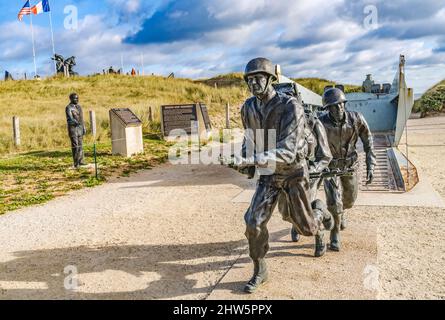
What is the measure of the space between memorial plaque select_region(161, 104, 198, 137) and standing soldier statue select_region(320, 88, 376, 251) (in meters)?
14.3

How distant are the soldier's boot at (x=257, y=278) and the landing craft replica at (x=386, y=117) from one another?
2859mm

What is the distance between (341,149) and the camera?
213 inches

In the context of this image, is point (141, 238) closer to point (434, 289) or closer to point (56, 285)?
point (56, 285)

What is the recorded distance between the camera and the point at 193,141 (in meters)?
19.3

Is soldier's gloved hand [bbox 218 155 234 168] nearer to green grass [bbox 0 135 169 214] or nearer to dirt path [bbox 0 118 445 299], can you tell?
dirt path [bbox 0 118 445 299]

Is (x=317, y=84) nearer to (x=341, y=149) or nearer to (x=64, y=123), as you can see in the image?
(x=64, y=123)

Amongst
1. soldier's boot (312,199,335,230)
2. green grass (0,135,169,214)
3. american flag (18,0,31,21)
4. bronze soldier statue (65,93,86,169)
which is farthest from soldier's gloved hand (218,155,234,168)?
american flag (18,0,31,21)

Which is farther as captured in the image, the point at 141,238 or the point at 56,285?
the point at 141,238

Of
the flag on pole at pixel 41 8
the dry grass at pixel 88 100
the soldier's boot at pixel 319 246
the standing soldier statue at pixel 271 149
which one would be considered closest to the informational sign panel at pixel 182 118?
the dry grass at pixel 88 100

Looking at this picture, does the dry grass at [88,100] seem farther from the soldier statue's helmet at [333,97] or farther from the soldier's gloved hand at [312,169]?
the soldier's gloved hand at [312,169]

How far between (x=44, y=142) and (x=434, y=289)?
1665 cm

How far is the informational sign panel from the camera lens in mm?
19266

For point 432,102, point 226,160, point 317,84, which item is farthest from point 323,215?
point 317,84
